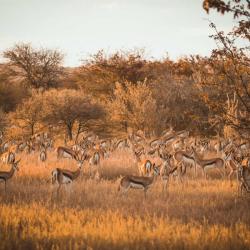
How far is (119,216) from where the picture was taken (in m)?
9.23

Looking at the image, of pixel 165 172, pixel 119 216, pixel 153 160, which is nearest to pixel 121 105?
pixel 153 160

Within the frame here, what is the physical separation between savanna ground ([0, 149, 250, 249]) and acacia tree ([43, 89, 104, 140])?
11.6 meters

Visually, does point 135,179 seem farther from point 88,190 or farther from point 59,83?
point 59,83

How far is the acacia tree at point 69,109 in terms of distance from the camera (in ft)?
86.5

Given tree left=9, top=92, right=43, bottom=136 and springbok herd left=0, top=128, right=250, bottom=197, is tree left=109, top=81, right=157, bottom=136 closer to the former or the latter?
springbok herd left=0, top=128, right=250, bottom=197

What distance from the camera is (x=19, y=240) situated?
7.34m

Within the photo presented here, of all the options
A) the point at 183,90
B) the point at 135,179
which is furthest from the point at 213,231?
the point at 183,90

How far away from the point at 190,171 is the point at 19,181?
663 cm

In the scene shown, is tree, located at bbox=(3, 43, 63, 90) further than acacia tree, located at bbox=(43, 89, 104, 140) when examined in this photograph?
Yes

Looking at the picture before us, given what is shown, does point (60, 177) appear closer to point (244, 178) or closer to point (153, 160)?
point (244, 178)

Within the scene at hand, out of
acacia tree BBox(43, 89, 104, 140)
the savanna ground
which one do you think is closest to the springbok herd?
the savanna ground

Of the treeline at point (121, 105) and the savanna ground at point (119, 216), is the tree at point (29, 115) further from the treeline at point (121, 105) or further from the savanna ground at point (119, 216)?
the savanna ground at point (119, 216)

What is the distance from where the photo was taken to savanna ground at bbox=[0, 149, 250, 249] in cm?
746

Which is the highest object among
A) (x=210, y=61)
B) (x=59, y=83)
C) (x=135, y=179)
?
(x=59, y=83)
